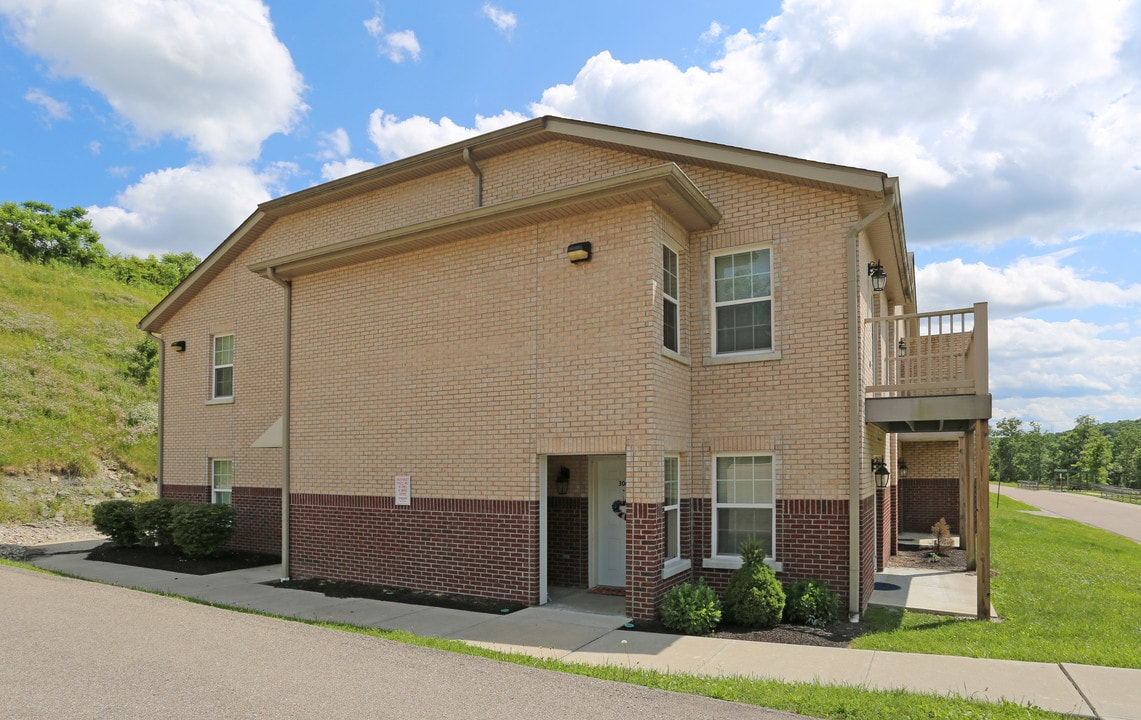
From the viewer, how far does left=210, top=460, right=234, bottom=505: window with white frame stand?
16.8 metres

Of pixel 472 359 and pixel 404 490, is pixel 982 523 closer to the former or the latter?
pixel 472 359

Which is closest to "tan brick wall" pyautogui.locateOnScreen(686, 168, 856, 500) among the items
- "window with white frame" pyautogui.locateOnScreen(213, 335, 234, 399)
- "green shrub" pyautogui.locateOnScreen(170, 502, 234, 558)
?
"green shrub" pyautogui.locateOnScreen(170, 502, 234, 558)

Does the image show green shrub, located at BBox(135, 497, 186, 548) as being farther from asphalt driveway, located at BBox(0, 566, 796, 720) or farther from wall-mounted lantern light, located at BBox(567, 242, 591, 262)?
wall-mounted lantern light, located at BBox(567, 242, 591, 262)

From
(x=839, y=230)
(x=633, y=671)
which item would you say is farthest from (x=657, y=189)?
(x=633, y=671)

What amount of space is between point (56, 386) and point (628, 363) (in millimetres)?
25767

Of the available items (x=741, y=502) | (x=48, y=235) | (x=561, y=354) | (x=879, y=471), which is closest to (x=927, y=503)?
(x=879, y=471)

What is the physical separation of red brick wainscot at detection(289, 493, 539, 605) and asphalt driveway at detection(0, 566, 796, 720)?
2.53 m

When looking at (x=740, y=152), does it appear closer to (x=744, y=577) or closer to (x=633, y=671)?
(x=744, y=577)

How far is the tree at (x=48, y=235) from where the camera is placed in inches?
1678

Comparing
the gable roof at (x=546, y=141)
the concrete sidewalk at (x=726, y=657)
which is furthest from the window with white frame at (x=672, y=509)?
the gable roof at (x=546, y=141)

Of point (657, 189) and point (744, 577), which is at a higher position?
point (657, 189)

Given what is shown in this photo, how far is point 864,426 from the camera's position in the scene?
34.2ft

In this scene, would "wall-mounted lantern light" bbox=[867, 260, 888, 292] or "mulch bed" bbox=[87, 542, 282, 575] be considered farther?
"mulch bed" bbox=[87, 542, 282, 575]

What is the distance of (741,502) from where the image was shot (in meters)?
10.3
